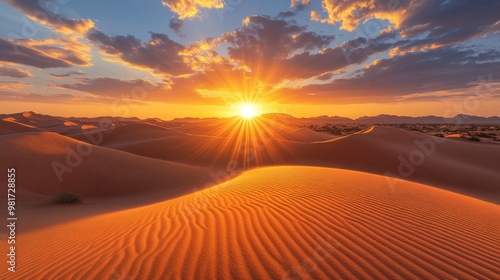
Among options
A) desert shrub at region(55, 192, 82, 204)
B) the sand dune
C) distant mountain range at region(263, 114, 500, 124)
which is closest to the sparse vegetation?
the sand dune

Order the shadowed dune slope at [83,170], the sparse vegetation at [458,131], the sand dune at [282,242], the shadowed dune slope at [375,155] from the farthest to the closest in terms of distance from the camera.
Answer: the sparse vegetation at [458,131]
the shadowed dune slope at [375,155]
the shadowed dune slope at [83,170]
the sand dune at [282,242]

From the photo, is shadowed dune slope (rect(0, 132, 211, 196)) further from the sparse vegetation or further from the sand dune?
the sparse vegetation

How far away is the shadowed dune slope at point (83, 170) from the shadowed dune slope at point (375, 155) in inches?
198

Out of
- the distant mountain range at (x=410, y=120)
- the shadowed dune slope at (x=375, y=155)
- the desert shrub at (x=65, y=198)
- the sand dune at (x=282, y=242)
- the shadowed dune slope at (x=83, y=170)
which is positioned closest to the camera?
the sand dune at (x=282, y=242)

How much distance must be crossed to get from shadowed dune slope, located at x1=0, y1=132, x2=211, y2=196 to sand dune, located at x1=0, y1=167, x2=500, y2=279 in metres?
6.59

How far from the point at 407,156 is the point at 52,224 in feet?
66.7

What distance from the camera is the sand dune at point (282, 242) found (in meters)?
3.19

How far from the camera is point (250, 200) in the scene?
6305 mm

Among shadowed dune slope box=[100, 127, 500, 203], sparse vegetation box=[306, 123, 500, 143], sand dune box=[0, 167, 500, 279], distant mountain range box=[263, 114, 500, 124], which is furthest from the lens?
distant mountain range box=[263, 114, 500, 124]

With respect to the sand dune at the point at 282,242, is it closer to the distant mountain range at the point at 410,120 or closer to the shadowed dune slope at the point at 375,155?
the shadowed dune slope at the point at 375,155

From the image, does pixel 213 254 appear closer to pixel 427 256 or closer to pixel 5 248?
pixel 427 256

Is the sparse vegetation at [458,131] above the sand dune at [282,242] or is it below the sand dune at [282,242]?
above

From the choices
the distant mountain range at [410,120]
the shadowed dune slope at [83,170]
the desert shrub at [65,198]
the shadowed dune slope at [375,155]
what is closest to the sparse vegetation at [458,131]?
the shadowed dune slope at [375,155]

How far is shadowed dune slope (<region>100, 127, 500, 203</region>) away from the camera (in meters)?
15.1
